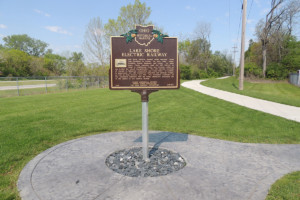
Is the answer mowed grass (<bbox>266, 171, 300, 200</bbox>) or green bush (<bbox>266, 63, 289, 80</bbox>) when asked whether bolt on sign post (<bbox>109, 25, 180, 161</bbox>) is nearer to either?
mowed grass (<bbox>266, 171, 300, 200</bbox>)

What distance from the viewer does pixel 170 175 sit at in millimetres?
3369

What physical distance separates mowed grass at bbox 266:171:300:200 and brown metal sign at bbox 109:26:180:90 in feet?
7.50

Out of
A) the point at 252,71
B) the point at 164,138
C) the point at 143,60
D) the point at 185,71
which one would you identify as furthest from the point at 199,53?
the point at 143,60

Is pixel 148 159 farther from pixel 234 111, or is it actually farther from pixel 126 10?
pixel 126 10

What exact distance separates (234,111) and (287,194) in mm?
6338

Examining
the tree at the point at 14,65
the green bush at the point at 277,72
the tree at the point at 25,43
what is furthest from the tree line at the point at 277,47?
the tree at the point at 25,43

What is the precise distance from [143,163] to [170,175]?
69 centimetres

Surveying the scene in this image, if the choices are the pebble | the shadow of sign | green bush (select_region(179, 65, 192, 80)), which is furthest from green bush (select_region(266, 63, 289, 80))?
Result: the pebble

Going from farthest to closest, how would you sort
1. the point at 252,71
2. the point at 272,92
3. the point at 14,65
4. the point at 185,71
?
the point at 14,65
the point at 185,71
the point at 252,71
the point at 272,92

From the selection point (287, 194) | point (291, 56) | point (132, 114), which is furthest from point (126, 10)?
point (287, 194)

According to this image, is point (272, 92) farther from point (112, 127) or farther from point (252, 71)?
point (112, 127)

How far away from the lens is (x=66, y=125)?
22.1 feet

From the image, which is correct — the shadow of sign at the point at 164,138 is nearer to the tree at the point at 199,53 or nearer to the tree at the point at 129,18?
the tree at the point at 129,18

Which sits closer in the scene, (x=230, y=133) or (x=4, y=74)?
(x=230, y=133)
